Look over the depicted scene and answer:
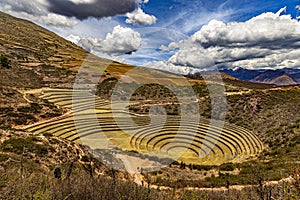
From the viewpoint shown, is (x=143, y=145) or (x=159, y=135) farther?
(x=159, y=135)

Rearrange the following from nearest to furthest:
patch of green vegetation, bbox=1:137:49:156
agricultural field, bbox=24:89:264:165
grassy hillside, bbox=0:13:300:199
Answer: grassy hillside, bbox=0:13:300:199
patch of green vegetation, bbox=1:137:49:156
agricultural field, bbox=24:89:264:165

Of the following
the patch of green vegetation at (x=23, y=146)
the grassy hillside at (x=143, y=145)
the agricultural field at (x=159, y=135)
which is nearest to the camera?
the grassy hillside at (x=143, y=145)

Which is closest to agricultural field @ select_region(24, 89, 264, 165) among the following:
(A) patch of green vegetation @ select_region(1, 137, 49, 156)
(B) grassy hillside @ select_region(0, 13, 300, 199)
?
(B) grassy hillside @ select_region(0, 13, 300, 199)

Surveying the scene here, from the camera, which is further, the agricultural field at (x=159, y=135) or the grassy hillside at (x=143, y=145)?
the agricultural field at (x=159, y=135)

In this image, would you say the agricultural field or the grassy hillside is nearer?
the grassy hillside

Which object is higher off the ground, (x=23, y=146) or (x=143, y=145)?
(x=23, y=146)

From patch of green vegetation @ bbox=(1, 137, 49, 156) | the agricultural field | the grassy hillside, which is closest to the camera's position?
the grassy hillside

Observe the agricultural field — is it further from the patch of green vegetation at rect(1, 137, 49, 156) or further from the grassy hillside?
the patch of green vegetation at rect(1, 137, 49, 156)

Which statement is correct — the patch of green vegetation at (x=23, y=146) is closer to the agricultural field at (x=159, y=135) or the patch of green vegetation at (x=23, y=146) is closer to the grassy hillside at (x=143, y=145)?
the grassy hillside at (x=143, y=145)

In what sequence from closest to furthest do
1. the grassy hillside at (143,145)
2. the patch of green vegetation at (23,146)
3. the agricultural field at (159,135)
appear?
1. the grassy hillside at (143,145)
2. the patch of green vegetation at (23,146)
3. the agricultural field at (159,135)

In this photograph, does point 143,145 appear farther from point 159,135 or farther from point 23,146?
point 23,146

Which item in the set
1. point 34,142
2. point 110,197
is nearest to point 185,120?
point 34,142

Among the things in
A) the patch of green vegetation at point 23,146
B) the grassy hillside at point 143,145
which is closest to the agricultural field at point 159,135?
the grassy hillside at point 143,145

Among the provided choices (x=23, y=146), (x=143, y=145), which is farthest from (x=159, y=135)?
(x=23, y=146)
